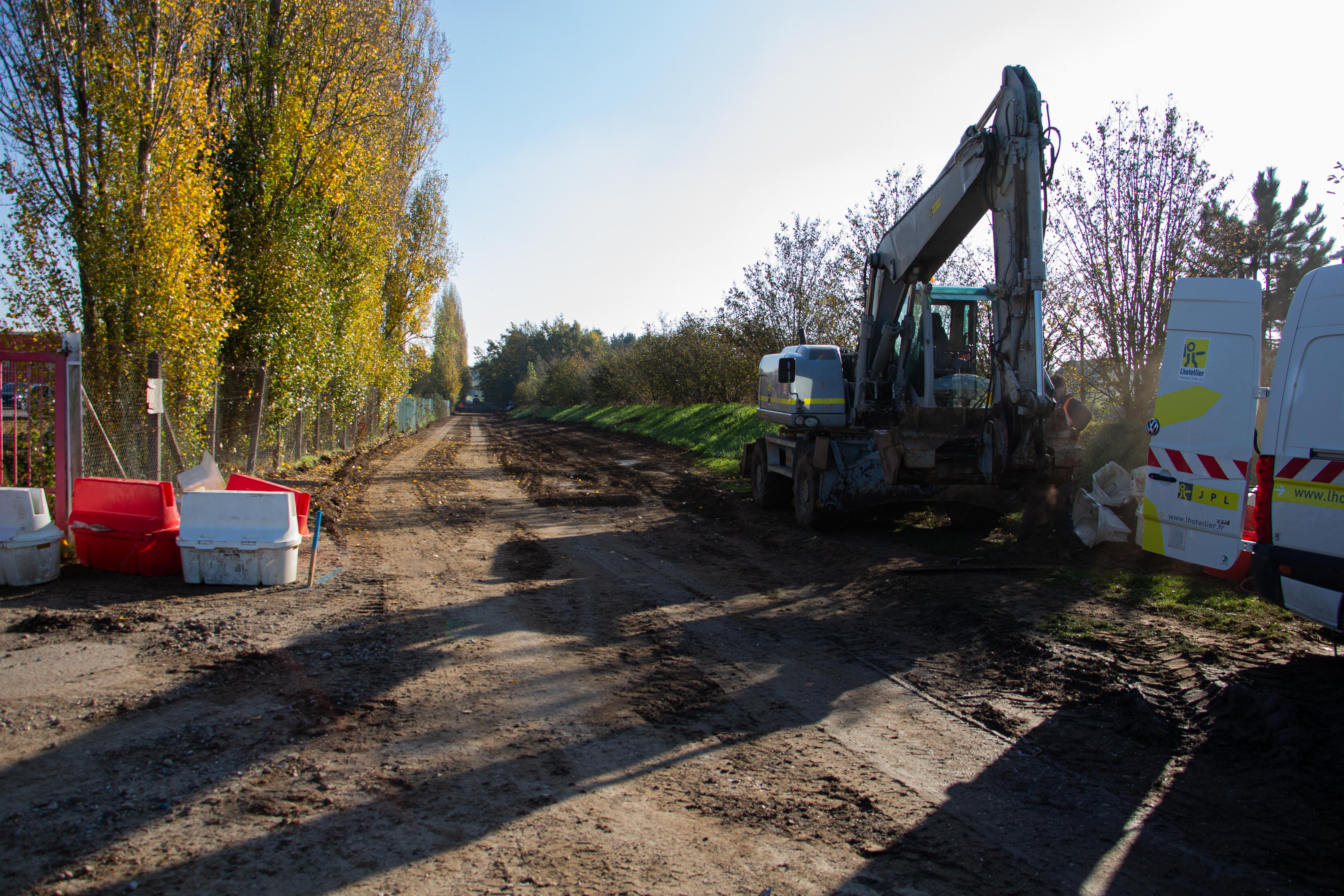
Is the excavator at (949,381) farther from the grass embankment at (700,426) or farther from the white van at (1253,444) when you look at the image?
the grass embankment at (700,426)

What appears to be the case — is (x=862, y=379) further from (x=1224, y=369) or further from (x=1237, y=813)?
(x=1237, y=813)

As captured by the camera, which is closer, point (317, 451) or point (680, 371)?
point (317, 451)

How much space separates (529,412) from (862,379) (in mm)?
68907

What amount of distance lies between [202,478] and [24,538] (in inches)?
57.8

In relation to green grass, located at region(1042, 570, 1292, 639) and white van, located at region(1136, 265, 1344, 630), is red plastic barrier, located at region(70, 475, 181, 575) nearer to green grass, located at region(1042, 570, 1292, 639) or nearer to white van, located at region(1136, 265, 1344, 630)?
green grass, located at region(1042, 570, 1292, 639)

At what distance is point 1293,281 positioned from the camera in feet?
53.9

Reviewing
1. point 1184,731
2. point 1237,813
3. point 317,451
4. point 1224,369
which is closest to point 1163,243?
→ point 1224,369

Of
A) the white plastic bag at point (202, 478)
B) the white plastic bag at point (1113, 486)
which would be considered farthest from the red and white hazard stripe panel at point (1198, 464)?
the white plastic bag at point (202, 478)

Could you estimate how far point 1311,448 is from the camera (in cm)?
461

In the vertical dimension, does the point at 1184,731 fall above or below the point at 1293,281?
below

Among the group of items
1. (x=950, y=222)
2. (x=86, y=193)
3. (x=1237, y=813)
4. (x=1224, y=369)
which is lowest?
(x=1237, y=813)

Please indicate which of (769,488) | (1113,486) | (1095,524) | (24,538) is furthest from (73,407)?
(1113,486)

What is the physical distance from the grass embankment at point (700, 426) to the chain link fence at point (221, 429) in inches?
368

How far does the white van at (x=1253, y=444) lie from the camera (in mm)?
4559
